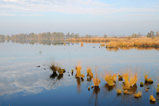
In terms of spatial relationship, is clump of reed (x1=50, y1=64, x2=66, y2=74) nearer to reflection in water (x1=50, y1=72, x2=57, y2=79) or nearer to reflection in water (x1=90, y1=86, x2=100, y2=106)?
reflection in water (x1=50, y1=72, x2=57, y2=79)

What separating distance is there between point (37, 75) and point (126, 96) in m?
5.12

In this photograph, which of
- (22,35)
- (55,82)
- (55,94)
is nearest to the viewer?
(55,94)

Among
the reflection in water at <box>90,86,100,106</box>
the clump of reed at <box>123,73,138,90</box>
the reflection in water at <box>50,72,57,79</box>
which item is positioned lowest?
the reflection in water at <box>90,86,100,106</box>

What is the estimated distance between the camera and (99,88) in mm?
6812

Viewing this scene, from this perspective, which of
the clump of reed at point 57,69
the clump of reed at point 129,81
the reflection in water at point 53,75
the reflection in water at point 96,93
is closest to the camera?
the reflection in water at point 96,93

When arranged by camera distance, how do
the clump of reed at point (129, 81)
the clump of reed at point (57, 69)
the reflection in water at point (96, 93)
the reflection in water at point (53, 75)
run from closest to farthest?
the reflection in water at point (96, 93)
the clump of reed at point (129, 81)
the reflection in water at point (53, 75)
the clump of reed at point (57, 69)

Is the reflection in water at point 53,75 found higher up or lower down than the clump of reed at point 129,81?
lower down

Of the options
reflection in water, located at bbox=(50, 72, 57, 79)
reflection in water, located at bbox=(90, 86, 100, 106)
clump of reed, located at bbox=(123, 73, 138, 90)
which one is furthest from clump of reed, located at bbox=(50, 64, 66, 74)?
clump of reed, located at bbox=(123, 73, 138, 90)

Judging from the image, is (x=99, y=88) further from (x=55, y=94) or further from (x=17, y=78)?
(x=17, y=78)

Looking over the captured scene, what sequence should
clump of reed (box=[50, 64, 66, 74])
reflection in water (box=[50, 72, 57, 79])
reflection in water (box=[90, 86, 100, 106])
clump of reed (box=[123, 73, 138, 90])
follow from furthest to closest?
clump of reed (box=[50, 64, 66, 74]), reflection in water (box=[50, 72, 57, 79]), clump of reed (box=[123, 73, 138, 90]), reflection in water (box=[90, 86, 100, 106])

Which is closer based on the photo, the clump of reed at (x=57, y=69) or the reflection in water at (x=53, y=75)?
the reflection in water at (x=53, y=75)

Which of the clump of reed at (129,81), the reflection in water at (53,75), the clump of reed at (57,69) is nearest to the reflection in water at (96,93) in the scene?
the clump of reed at (129,81)

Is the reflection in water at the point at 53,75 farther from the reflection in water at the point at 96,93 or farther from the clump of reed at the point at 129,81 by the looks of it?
the clump of reed at the point at 129,81

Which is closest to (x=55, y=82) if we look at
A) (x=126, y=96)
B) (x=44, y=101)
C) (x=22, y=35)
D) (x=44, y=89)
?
(x=44, y=89)
